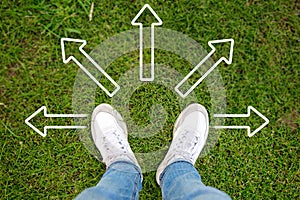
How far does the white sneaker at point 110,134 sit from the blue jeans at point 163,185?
0.22ft

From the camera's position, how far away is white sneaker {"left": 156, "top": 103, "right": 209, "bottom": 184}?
162 centimetres

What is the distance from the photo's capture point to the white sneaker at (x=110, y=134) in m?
1.62

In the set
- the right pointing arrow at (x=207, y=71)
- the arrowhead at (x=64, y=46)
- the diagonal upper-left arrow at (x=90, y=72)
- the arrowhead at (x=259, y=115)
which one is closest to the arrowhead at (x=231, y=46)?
the right pointing arrow at (x=207, y=71)

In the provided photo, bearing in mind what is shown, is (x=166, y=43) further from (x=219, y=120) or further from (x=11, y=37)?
(x=11, y=37)

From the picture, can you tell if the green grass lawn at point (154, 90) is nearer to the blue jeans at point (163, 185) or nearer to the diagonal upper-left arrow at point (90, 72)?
the diagonal upper-left arrow at point (90, 72)

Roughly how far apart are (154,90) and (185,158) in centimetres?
35

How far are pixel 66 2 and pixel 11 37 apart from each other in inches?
11.3

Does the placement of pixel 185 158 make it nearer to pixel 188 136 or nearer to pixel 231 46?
pixel 188 136

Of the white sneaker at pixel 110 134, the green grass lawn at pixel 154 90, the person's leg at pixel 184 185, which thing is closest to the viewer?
the person's leg at pixel 184 185

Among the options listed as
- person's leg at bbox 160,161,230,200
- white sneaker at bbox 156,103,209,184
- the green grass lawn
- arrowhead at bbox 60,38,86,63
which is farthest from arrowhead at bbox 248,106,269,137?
arrowhead at bbox 60,38,86,63

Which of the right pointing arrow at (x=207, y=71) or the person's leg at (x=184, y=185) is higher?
the right pointing arrow at (x=207, y=71)

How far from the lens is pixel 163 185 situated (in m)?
1.52

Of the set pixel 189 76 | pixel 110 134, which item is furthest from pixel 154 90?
pixel 110 134

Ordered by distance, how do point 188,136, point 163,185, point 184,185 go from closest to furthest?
point 184,185, point 163,185, point 188,136
